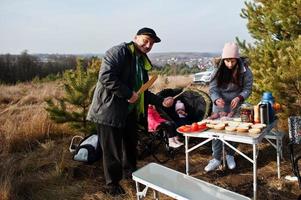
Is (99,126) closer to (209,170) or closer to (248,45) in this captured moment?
(209,170)

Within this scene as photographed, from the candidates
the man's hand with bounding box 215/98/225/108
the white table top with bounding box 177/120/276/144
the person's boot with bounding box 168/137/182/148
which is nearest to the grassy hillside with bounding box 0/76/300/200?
the person's boot with bounding box 168/137/182/148

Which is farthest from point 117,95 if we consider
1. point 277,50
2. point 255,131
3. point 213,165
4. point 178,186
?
point 277,50

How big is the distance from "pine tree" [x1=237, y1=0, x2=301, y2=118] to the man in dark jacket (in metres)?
2.03

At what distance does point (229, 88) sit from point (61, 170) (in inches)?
91.1

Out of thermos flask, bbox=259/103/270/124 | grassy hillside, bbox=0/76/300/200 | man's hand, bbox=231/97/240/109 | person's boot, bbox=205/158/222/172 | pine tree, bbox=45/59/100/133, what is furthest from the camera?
pine tree, bbox=45/59/100/133

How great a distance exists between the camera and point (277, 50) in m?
5.27

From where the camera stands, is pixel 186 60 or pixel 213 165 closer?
pixel 213 165

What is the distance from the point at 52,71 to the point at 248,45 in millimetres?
25309

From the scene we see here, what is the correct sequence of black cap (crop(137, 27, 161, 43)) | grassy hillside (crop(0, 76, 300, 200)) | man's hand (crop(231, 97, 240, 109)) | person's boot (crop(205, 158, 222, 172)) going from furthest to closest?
person's boot (crop(205, 158, 222, 172)), man's hand (crop(231, 97, 240, 109)), grassy hillside (crop(0, 76, 300, 200)), black cap (crop(137, 27, 161, 43))

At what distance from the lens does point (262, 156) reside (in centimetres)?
488

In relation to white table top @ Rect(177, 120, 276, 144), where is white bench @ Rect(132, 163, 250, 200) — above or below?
below

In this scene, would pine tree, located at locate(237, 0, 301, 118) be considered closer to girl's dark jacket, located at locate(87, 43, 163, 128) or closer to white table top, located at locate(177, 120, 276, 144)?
white table top, located at locate(177, 120, 276, 144)

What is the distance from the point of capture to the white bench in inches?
108

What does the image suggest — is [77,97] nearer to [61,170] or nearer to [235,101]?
[61,170]
